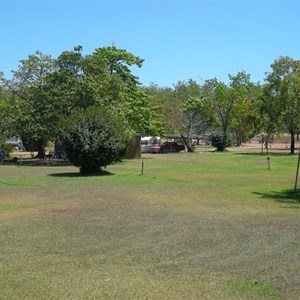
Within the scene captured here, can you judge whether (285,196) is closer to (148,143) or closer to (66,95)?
(66,95)

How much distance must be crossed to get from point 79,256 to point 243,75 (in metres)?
69.2

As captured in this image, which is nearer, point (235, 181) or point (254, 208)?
point (254, 208)

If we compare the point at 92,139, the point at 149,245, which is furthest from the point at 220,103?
the point at 149,245

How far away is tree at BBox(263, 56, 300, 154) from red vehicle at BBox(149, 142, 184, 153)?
1334 centimetres

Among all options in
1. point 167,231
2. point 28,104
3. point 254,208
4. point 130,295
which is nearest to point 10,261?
point 130,295

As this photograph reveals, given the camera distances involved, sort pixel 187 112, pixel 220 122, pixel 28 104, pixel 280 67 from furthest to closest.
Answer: pixel 220 122 → pixel 187 112 → pixel 280 67 → pixel 28 104

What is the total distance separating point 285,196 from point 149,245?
10.6 meters

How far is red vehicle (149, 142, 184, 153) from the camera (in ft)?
214

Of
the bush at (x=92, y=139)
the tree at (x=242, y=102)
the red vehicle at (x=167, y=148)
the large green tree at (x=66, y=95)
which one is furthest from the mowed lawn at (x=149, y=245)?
the tree at (x=242, y=102)

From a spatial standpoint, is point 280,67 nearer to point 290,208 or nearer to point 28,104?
point 28,104

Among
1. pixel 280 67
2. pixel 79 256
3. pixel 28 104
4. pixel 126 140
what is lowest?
pixel 79 256

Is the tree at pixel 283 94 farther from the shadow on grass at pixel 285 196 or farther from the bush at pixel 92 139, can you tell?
the shadow on grass at pixel 285 196

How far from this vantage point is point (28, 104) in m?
40.3

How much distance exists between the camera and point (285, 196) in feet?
61.9
